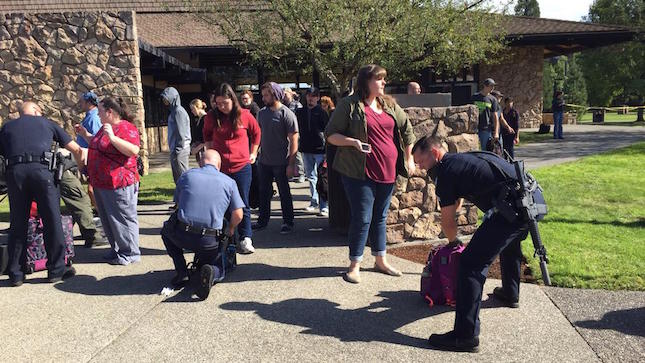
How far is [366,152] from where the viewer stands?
15.0 ft

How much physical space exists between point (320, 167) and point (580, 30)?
17.4 meters

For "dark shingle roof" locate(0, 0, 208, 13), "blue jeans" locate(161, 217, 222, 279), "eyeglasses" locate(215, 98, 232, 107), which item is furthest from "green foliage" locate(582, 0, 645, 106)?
"blue jeans" locate(161, 217, 222, 279)

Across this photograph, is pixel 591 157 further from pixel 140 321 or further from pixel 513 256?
pixel 140 321

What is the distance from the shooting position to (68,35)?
12273 mm

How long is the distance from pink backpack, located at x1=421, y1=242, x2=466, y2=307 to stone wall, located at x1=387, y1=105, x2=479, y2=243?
1695 millimetres

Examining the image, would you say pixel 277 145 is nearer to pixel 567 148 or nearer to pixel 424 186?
pixel 424 186

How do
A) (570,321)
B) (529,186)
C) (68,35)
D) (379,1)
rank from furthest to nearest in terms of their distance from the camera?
1. (68,35)
2. (379,1)
3. (570,321)
4. (529,186)

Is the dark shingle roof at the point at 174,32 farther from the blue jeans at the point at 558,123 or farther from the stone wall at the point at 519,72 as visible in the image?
the blue jeans at the point at 558,123

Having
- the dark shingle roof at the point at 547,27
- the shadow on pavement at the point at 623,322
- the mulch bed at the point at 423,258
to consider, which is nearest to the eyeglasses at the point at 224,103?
the mulch bed at the point at 423,258

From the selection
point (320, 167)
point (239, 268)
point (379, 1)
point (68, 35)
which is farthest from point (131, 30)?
point (239, 268)

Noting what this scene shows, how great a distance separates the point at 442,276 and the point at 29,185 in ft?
12.1

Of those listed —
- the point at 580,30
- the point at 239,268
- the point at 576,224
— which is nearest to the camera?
the point at 239,268

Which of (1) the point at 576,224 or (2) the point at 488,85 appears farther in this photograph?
(2) the point at 488,85

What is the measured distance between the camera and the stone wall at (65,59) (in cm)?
1225
